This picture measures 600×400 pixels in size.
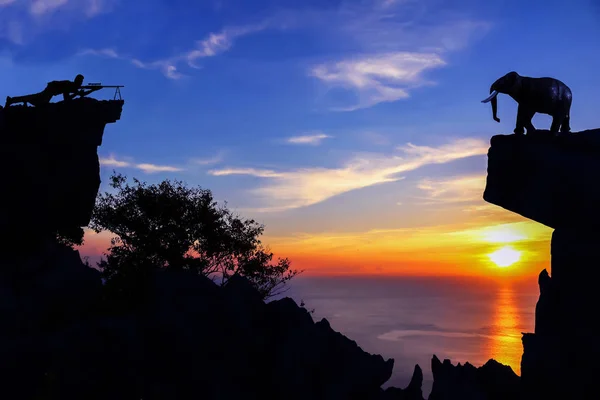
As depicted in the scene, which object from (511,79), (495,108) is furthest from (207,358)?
(511,79)

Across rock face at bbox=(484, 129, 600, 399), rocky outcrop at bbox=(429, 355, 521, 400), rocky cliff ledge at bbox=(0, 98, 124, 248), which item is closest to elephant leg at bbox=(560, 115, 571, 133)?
rock face at bbox=(484, 129, 600, 399)

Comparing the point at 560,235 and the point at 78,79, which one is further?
the point at 78,79

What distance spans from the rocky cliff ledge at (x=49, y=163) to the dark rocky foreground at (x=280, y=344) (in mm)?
4013

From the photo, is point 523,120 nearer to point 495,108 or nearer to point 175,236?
point 495,108

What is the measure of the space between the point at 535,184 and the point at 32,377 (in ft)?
75.9

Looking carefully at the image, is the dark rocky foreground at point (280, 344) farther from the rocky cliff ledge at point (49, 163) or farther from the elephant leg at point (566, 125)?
the rocky cliff ledge at point (49, 163)

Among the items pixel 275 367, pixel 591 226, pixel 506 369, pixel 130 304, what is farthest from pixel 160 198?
pixel 591 226

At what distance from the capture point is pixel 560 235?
2116 cm

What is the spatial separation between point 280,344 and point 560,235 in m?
12.7

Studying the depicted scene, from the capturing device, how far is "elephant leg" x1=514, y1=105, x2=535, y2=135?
71.1 feet

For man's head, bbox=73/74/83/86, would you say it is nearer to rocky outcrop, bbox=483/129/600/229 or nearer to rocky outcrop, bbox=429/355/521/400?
rocky outcrop, bbox=483/129/600/229

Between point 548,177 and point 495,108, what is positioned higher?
point 495,108

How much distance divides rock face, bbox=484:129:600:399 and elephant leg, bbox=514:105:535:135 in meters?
0.37

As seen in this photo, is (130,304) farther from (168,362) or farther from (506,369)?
(506,369)
